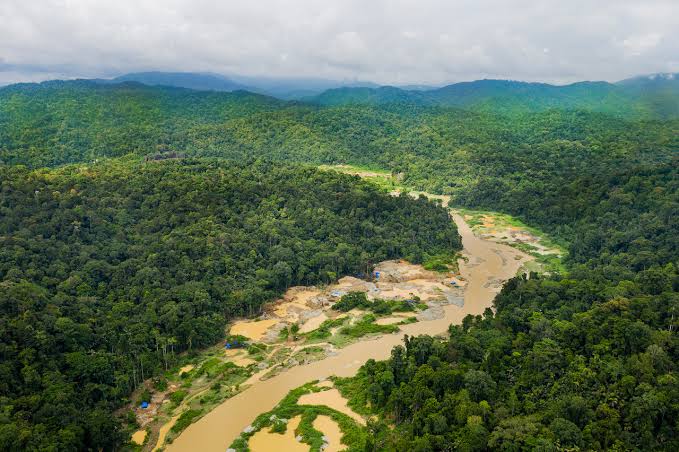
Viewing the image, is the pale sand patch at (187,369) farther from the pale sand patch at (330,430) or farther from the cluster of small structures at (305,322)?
the pale sand patch at (330,430)

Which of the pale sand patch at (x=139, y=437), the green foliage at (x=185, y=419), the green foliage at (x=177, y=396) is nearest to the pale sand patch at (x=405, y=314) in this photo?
the green foliage at (x=177, y=396)

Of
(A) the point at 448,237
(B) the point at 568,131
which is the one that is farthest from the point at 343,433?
(B) the point at 568,131

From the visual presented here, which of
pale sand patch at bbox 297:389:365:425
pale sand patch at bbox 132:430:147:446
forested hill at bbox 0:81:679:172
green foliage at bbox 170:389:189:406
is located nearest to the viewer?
pale sand patch at bbox 132:430:147:446

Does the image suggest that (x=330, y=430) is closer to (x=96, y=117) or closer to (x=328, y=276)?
(x=328, y=276)

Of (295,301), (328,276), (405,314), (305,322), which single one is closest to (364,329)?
(305,322)

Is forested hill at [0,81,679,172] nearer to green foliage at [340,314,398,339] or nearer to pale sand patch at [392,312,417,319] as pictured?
pale sand patch at [392,312,417,319]

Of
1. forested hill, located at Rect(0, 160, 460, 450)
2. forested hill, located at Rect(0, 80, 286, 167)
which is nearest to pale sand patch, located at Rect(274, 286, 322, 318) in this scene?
forested hill, located at Rect(0, 160, 460, 450)
